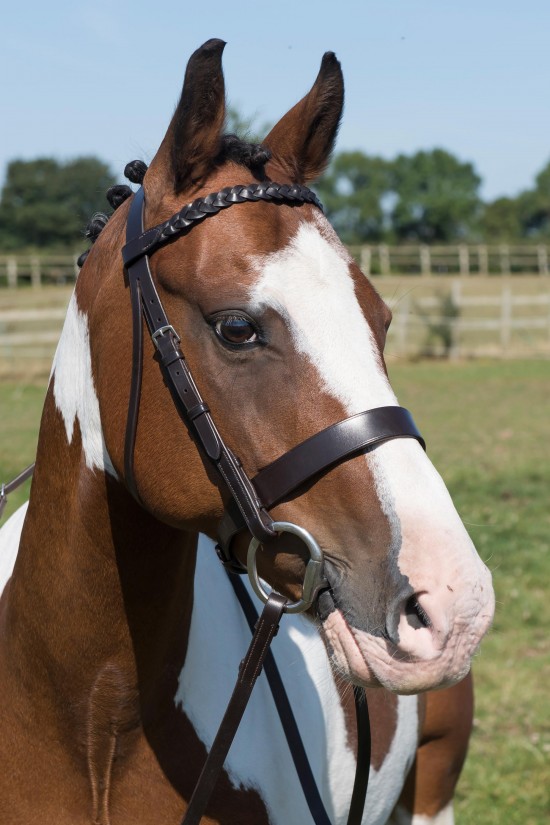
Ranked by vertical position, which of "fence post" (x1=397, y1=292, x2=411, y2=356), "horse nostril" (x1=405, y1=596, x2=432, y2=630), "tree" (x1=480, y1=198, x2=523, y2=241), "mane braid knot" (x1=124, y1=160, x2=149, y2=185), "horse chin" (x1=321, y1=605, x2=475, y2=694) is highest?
"tree" (x1=480, y1=198, x2=523, y2=241)

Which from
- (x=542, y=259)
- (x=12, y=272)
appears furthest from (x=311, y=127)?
(x=542, y=259)

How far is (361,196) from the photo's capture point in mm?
81375

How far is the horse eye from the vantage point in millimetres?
1866

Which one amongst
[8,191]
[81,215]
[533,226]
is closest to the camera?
[81,215]

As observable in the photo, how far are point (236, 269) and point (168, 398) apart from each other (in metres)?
0.32

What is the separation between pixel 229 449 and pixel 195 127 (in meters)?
0.71

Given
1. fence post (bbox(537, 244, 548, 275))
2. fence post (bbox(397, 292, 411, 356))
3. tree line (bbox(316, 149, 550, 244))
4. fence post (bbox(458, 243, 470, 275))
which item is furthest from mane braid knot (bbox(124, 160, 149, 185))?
tree line (bbox(316, 149, 550, 244))

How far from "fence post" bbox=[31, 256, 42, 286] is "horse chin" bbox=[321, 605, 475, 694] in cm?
3109

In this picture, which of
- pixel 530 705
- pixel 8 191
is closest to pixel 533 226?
pixel 8 191

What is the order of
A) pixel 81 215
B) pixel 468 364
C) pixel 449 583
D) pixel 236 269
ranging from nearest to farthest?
pixel 449 583, pixel 236 269, pixel 81 215, pixel 468 364

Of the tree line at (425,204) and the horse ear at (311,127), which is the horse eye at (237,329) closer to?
the horse ear at (311,127)

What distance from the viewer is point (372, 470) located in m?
1.75

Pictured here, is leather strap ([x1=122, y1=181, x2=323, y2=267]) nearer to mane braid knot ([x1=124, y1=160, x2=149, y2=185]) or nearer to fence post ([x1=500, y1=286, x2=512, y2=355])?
mane braid knot ([x1=124, y1=160, x2=149, y2=185])

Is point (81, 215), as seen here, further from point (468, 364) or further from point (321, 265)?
point (468, 364)
